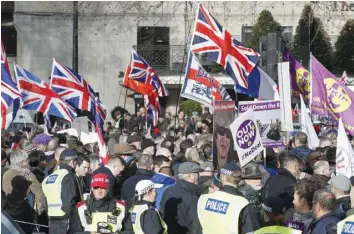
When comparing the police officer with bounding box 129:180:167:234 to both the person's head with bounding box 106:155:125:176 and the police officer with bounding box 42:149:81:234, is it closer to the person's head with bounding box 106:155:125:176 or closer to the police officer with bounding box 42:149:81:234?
the police officer with bounding box 42:149:81:234

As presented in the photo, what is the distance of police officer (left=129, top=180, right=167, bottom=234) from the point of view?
8539 mm

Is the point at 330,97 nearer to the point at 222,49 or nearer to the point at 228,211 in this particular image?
the point at 222,49

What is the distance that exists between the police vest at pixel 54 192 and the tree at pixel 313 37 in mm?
21244

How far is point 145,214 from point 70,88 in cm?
1155

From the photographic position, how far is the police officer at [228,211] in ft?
26.3

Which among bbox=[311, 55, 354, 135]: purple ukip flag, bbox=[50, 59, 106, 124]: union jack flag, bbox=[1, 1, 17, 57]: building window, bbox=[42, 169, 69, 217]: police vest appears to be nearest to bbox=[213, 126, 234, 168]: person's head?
bbox=[42, 169, 69, 217]: police vest

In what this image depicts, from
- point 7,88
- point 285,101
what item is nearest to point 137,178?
point 285,101

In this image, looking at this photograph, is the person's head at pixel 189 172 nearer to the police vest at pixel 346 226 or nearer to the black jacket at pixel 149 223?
the black jacket at pixel 149 223

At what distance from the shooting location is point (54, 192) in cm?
1062

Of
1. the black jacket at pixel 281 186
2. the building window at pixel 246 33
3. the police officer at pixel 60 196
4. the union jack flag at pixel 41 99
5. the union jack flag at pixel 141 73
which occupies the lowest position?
the police officer at pixel 60 196

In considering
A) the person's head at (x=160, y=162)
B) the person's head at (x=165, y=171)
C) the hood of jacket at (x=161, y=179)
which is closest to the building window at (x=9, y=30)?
the person's head at (x=160, y=162)

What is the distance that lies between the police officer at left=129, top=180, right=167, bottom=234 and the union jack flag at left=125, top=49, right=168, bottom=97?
1348 centimetres

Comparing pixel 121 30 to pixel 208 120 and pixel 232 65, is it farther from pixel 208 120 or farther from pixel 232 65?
pixel 232 65

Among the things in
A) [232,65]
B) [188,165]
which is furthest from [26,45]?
[188,165]
